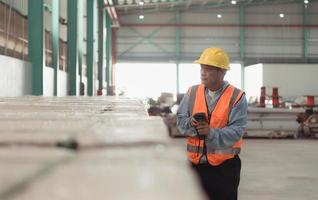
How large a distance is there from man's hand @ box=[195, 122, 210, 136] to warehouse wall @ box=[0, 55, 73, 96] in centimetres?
453

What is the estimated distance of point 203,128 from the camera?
3.45 m

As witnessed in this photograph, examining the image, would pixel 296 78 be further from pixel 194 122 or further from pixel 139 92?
pixel 194 122

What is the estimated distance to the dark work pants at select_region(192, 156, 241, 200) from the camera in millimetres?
3637

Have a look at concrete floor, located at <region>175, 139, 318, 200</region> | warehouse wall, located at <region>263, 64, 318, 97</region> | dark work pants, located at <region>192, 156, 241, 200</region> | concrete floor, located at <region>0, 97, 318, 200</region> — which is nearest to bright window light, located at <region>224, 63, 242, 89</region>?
warehouse wall, located at <region>263, 64, 318, 97</region>

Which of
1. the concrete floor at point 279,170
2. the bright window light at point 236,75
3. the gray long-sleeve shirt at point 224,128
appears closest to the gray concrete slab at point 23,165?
the gray long-sleeve shirt at point 224,128

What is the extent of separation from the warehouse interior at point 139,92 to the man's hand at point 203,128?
44 centimetres

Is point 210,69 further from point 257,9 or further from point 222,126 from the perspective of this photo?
point 257,9

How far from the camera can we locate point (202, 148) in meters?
3.64

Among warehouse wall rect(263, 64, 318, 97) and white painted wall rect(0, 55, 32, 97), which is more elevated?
warehouse wall rect(263, 64, 318, 97)

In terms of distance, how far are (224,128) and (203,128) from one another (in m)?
0.18

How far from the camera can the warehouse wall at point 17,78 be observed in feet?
24.6

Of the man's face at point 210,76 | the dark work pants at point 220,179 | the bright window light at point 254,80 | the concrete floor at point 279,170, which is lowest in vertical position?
the concrete floor at point 279,170

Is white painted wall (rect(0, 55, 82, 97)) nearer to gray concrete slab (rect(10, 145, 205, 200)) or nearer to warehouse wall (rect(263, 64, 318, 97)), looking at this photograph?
gray concrete slab (rect(10, 145, 205, 200))

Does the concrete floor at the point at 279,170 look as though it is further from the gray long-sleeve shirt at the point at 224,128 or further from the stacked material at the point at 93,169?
the stacked material at the point at 93,169
